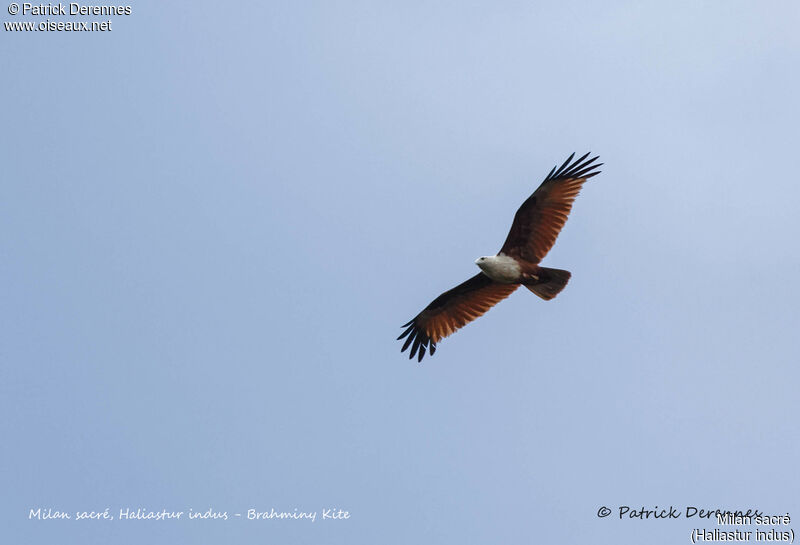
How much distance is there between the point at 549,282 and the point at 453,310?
7.04 ft

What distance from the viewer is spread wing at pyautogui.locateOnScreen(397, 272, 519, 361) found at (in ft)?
61.1

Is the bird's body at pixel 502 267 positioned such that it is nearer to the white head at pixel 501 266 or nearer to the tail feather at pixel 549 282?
the white head at pixel 501 266

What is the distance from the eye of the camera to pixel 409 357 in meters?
19.2

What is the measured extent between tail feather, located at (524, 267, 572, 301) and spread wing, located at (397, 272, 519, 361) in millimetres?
945

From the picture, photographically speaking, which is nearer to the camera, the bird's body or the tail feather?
the tail feather

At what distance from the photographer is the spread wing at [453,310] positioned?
18.6m

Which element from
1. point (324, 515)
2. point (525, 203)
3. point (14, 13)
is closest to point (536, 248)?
point (525, 203)

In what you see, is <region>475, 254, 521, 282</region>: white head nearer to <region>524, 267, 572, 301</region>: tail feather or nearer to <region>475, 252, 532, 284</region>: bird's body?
<region>475, 252, 532, 284</region>: bird's body

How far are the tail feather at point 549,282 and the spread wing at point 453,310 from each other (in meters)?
0.94

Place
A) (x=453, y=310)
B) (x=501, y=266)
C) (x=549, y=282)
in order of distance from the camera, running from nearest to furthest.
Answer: (x=549, y=282), (x=501, y=266), (x=453, y=310)

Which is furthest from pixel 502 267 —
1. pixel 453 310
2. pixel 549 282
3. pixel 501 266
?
pixel 453 310

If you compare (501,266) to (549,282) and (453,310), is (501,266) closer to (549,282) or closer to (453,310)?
(549,282)

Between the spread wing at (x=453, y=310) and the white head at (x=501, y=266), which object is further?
the spread wing at (x=453, y=310)

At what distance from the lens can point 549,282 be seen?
17484 millimetres
